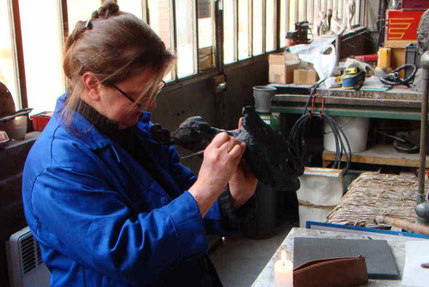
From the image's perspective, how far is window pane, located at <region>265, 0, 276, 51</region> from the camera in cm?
521

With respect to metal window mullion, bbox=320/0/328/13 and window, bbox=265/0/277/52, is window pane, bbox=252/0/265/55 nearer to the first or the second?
window, bbox=265/0/277/52

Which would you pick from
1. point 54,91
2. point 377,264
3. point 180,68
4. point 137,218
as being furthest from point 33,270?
point 180,68

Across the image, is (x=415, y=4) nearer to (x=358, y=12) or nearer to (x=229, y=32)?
(x=229, y=32)

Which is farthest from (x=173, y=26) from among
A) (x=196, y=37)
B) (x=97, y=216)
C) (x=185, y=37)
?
(x=97, y=216)

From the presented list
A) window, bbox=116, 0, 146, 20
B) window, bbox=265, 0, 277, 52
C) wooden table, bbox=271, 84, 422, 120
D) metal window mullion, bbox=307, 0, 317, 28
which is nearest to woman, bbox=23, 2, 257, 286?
window, bbox=116, 0, 146, 20

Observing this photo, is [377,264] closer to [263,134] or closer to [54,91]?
[263,134]

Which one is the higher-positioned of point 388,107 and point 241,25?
point 241,25

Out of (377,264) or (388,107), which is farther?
(388,107)

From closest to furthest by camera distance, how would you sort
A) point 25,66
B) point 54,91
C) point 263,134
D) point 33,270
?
point 263,134 → point 33,270 → point 25,66 → point 54,91

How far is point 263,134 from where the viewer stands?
143 cm

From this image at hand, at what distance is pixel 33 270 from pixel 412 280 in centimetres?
152

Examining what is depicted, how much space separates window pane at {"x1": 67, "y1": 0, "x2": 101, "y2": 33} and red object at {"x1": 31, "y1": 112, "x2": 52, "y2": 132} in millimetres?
487

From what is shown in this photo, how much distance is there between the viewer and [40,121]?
8.08ft

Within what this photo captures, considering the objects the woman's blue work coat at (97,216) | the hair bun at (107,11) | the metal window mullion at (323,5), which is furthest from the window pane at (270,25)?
the woman's blue work coat at (97,216)
